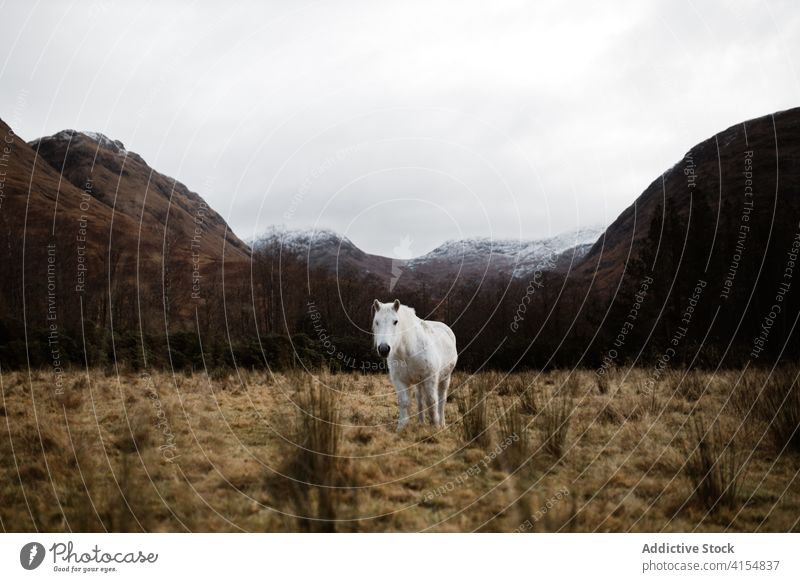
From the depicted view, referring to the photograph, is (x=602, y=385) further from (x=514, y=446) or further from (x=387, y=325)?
(x=387, y=325)

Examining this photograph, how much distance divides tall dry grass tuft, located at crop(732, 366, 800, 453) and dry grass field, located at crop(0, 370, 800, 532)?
0.07 feet

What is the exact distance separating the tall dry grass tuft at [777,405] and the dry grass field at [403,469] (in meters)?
0.02

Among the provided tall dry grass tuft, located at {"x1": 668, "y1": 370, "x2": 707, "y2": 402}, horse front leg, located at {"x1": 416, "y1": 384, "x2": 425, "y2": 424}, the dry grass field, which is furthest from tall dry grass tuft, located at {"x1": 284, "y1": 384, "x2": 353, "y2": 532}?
tall dry grass tuft, located at {"x1": 668, "y1": 370, "x2": 707, "y2": 402}

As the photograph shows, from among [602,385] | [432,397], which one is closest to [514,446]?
[432,397]

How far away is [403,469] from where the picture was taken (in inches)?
188

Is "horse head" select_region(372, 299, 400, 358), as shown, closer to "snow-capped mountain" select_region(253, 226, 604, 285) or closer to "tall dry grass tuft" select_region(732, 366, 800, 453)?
"snow-capped mountain" select_region(253, 226, 604, 285)

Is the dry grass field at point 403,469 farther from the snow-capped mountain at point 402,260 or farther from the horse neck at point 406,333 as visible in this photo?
the snow-capped mountain at point 402,260

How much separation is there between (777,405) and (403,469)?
15.8ft

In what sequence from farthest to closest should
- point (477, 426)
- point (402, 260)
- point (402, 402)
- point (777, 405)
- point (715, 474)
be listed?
point (402, 260) < point (402, 402) < point (477, 426) < point (777, 405) < point (715, 474)

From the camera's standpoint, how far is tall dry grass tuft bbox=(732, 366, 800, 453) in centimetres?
513

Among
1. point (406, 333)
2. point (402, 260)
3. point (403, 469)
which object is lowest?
point (403, 469)

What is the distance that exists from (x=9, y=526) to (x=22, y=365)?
1060 centimetres

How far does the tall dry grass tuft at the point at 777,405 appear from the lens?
16.8 feet
